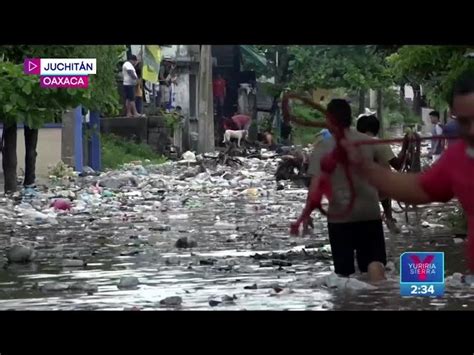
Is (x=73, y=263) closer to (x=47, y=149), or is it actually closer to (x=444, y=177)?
(x=444, y=177)

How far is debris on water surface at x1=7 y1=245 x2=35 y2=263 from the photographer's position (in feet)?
32.2

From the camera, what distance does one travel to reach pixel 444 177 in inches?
151

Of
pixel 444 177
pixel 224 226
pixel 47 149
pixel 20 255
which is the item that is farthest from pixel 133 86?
pixel 444 177

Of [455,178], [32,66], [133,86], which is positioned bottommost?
[455,178]

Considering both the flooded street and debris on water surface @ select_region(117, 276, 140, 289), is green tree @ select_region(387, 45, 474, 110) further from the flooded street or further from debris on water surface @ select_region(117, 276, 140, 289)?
debris on water surface @ select_region(117, 276, 140, 289)

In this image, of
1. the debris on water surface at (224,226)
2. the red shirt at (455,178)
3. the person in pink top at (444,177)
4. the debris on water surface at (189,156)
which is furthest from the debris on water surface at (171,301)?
the debris on water surface at (189,156)

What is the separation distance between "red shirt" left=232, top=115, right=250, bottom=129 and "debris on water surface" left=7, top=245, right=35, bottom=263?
4.88 meters

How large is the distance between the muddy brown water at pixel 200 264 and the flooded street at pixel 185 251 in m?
0.01

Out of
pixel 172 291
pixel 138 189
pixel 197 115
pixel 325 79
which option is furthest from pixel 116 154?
pixel 172 291

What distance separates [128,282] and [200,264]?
1066mm

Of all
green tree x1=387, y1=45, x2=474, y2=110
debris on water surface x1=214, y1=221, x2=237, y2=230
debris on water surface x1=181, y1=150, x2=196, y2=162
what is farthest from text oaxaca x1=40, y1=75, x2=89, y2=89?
debris on water surface x1=181, y1=150, x2=196, y2=162
